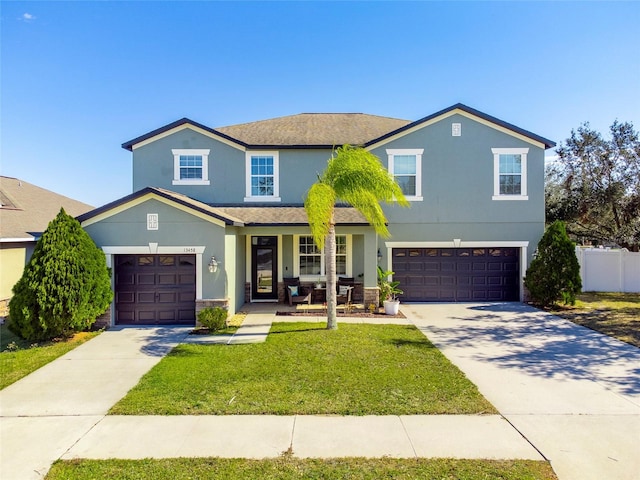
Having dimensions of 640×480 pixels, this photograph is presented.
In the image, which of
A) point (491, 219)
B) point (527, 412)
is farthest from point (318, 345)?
point (491, 219)

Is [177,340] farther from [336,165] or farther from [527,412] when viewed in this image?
[527,412]

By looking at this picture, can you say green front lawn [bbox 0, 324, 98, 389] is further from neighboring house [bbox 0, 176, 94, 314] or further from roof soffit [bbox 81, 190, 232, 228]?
neighboring house [bbox 0, 176, 94, 314]

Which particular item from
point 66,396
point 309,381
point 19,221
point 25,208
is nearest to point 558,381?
point 309,381

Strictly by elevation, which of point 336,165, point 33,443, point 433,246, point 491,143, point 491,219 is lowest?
point 33,443

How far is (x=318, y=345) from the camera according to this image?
897cm

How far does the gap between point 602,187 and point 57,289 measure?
21.7 metres

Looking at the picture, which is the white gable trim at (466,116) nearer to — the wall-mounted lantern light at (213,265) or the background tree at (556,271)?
the background tree at (556,271)

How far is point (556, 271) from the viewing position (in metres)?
12.9

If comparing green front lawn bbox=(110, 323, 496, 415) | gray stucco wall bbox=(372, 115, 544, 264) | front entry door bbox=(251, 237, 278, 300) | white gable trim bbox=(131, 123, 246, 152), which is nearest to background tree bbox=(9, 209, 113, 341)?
green front lawn bbox=(110, 323, 496, 415)

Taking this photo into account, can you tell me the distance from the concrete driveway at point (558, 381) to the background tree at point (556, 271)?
1.24m

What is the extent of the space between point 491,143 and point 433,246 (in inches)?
178

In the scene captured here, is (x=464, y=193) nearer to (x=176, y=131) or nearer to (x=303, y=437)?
(x=176, y=131)

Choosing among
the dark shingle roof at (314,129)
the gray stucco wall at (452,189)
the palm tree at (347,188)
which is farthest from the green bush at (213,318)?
the dark shingle roof at (314,129)

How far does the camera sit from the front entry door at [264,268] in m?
14.7
